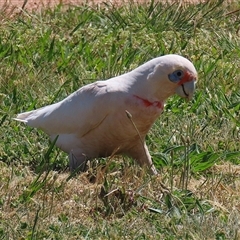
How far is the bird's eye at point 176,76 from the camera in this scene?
212 inches

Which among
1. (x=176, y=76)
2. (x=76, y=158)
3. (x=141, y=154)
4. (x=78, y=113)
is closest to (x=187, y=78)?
(x=176, y=76)

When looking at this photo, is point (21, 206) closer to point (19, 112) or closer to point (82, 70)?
point (19, 112)

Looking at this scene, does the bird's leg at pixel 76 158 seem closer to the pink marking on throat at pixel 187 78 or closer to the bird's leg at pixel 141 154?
→ the bird's leg at pixel 141 154

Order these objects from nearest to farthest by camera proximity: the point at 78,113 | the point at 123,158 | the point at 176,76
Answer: the point at 176,76
the point at 78,113
the point at 123,158

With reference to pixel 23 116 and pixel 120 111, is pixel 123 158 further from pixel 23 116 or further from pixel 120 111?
pixel 23 116

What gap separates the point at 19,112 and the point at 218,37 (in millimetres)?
2114

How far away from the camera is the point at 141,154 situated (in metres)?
5.71

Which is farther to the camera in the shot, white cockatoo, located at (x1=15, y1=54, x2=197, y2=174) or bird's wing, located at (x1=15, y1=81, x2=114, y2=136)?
bird's wing, located at (x1=15, y1=81, x2=114, y2=136)

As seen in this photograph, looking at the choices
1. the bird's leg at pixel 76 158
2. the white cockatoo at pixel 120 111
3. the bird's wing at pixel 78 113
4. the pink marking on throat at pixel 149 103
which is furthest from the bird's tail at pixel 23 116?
the pink marking on throat at pixel 149 103

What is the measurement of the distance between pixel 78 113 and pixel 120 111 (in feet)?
1.13

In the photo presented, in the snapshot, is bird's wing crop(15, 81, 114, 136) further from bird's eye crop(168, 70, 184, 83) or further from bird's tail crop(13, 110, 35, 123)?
bird's eye crop(168, 70, 184, 83)

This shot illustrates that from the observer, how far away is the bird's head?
212 inches

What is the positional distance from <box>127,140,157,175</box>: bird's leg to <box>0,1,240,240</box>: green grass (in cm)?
6

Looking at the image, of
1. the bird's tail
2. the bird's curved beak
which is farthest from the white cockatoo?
the bird's tail
